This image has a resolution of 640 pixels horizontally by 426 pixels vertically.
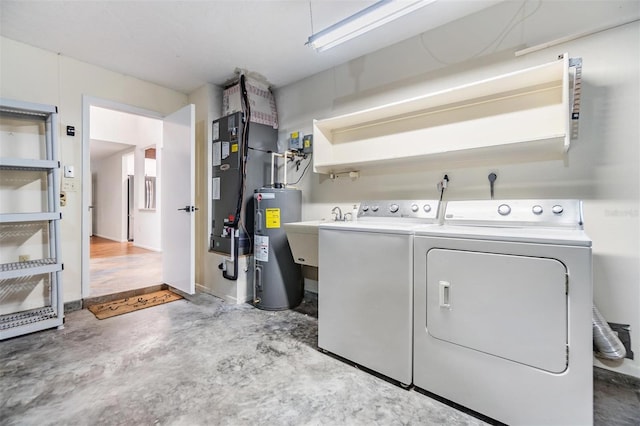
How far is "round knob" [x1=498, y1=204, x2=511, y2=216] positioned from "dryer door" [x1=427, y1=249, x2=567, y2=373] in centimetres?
60

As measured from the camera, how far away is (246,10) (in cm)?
214

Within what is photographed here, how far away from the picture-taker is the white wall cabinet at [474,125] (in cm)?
175

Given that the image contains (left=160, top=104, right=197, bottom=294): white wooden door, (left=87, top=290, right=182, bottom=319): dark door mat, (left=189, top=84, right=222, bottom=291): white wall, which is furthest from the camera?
(left=189, top=84, right=222, bottom=291): white wall

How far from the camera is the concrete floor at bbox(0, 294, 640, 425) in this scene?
4.78ft

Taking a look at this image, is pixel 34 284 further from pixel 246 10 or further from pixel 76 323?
pixel 246 10

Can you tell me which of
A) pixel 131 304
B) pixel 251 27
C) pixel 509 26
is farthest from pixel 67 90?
pixel 509 26

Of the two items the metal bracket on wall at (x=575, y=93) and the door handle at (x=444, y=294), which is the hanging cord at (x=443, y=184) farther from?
the door handle at (x=444, y=294)

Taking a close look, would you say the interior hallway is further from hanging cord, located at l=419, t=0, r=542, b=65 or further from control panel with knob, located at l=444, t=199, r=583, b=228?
hanging cord, located at l=419, t=0, r=542, b=65

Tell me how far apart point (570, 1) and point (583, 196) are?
1251 mm

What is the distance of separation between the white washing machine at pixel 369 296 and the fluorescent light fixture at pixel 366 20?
4.17 ft

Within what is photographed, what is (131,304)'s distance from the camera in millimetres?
3104

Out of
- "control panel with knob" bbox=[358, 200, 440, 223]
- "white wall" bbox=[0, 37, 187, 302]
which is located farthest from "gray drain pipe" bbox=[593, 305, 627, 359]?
"white wall" bbox=[0, 37, 187, 302]

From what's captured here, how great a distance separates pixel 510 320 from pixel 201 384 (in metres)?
1.74

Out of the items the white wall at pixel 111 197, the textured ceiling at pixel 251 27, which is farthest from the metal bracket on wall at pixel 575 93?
the white wall at pixel 111 197
